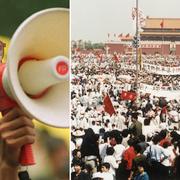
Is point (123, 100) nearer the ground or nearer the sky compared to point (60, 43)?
nearer the ground

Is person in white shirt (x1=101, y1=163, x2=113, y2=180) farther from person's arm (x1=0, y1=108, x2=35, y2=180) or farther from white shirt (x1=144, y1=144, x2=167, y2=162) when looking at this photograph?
person's arm (x1=0, y1=108, x2=35, y2=180)

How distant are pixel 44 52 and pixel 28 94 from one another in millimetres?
212

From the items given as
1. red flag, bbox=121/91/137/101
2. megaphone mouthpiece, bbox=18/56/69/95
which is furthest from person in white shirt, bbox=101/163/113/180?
megaphone mouthpiece, bbox=18/56/69/95

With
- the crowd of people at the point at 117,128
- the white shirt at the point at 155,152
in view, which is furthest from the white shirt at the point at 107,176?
the white shirt at the point at 155,152

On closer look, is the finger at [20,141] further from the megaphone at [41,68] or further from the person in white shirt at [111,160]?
the person in white shirt at [111,160]

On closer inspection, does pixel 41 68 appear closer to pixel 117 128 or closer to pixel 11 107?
pixel 11 107

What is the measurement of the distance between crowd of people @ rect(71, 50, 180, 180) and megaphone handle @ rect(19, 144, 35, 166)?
0.20 metres

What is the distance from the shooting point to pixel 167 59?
2021mm

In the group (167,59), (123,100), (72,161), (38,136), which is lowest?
(72,161)

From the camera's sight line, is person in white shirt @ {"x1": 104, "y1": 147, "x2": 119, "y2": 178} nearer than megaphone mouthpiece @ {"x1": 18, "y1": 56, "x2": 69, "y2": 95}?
No

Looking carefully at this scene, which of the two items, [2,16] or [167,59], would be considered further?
[167,59]

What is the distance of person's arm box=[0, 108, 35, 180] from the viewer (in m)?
1.90

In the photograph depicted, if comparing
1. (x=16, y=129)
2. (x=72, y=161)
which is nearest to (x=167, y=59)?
(x=72, y=161)

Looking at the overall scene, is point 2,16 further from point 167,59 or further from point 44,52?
point 167,59
